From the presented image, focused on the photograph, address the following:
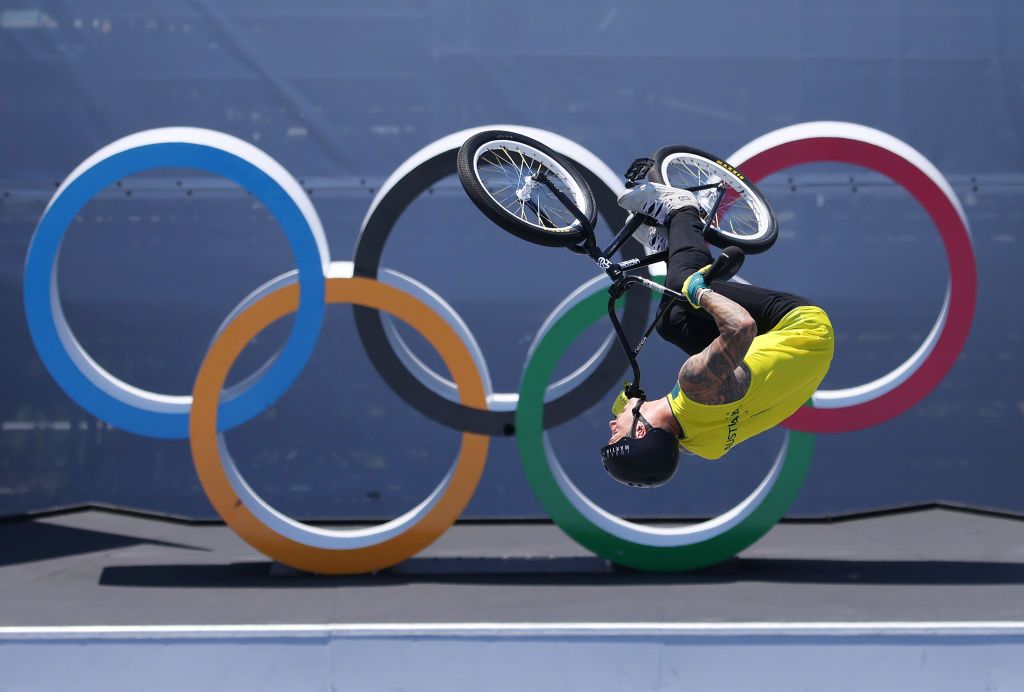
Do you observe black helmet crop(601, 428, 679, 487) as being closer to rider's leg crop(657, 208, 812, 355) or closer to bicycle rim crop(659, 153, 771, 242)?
rider's leg crop(657, 208, 812, 355)

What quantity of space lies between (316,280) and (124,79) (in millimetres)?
3443

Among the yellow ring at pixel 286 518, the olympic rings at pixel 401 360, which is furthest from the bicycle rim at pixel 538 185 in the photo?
the yellow ring at pixel 286 518

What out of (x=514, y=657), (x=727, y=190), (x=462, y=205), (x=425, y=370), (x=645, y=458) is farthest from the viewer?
(x=462, y=205)

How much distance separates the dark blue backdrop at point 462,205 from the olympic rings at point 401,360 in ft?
7.03

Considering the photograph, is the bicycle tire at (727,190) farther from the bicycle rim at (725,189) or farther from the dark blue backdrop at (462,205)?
the dark blue backdrop at (462,205)

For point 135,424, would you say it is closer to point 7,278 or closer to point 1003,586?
point 7,278

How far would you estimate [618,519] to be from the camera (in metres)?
8.16

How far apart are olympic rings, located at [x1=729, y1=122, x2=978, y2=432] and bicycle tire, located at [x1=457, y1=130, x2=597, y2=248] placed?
2.76 meters

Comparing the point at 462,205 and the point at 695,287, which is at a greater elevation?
the point at 462,205

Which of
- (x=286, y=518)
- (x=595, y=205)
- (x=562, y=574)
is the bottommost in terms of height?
(x=562, y=574)

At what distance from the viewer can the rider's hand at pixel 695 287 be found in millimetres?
4504

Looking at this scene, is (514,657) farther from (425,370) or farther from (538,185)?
(425,370)

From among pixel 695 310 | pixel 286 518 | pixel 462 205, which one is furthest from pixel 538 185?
pixel 462 205

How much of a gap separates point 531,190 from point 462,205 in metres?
5.15
